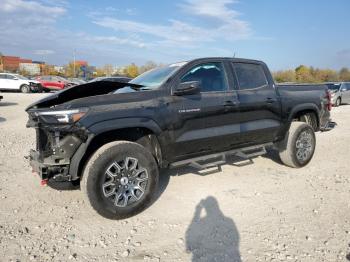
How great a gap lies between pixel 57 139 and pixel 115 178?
815 mm

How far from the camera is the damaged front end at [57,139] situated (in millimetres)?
3697

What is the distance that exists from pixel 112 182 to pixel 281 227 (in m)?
2.05

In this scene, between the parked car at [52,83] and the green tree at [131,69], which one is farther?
the green tree at [131,69]

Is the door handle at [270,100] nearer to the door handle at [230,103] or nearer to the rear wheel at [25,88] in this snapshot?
the door handle at [230,103]

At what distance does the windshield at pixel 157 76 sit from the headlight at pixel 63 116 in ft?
4.04

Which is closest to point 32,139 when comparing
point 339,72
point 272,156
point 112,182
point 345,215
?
point 112,182

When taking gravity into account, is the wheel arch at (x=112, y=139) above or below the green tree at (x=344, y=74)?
below

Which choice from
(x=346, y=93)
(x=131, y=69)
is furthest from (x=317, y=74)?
(x=346, y=93)

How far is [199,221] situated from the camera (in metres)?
3.99

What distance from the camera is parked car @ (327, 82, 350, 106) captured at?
19875mm

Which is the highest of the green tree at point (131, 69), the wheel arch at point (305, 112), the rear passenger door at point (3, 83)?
the green tree at point (131, 69)

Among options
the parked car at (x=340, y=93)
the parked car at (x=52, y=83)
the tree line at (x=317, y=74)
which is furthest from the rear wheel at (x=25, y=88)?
the tree line at (x=317, y=74)

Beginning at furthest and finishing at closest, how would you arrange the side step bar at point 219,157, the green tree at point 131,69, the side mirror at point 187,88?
the green tree at point 131,69 < the side step bar at point 219,157 < the side mirror at point 187,88

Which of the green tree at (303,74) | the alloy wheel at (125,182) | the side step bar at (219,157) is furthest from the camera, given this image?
the green tree at (303,74)
